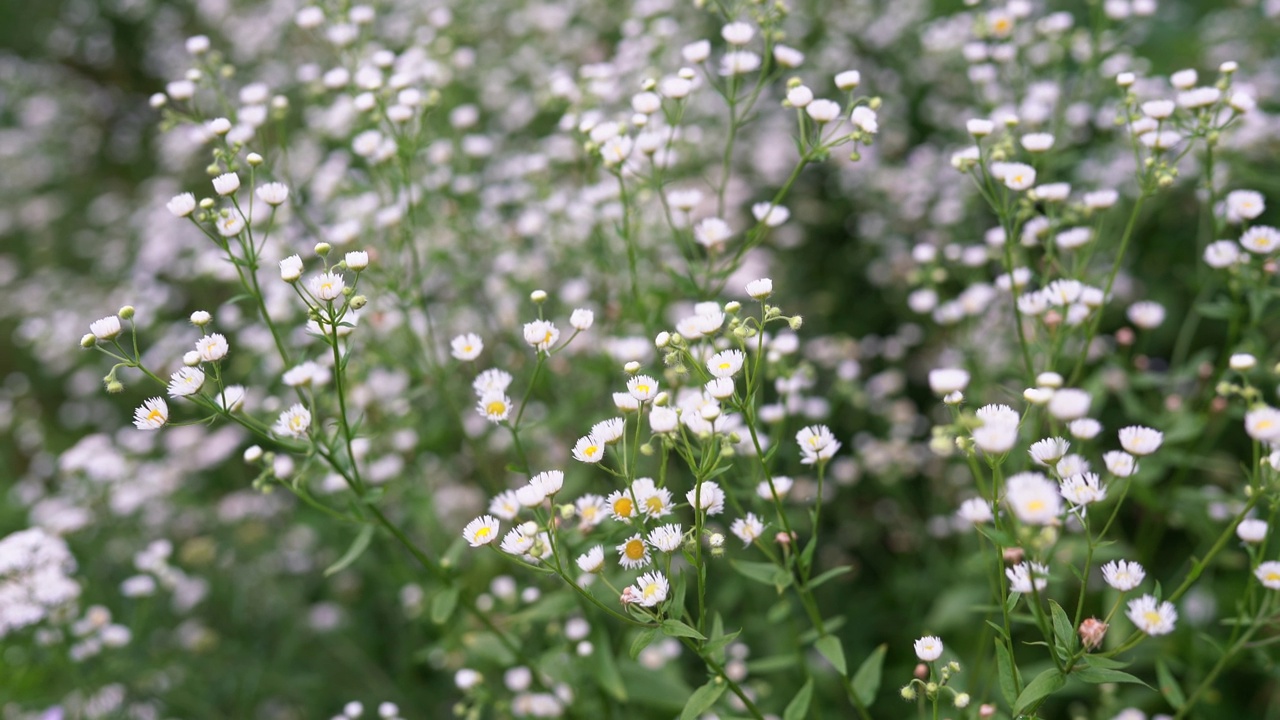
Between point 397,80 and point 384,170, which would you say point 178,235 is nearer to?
point 384,170

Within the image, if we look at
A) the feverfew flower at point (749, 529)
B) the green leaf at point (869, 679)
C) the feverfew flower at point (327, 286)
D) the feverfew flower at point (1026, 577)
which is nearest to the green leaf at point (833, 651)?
the green leaf at point (869, 679)

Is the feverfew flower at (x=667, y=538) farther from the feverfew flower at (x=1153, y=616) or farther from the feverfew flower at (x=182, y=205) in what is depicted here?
the feverfew flower at (x=182, y=205)

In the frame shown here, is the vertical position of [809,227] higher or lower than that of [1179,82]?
lower

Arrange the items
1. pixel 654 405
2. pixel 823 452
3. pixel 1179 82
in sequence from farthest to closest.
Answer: pixel 1179 82, pixel 823 452, pixel 654 405

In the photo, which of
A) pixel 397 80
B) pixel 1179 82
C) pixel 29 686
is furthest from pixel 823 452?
pixel 29 686

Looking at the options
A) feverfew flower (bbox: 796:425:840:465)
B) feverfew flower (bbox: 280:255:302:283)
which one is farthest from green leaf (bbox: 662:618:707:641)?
feverfew flower (bbox: 280:255:302:283)
